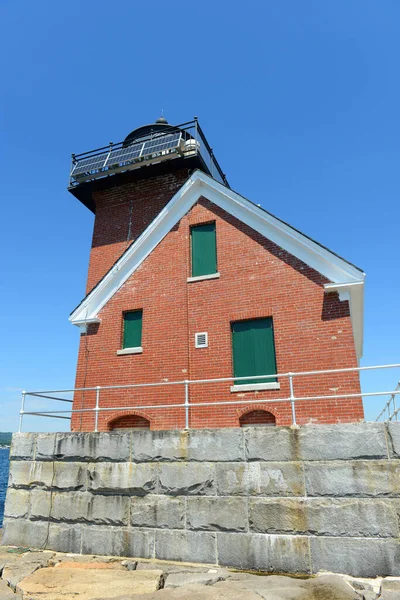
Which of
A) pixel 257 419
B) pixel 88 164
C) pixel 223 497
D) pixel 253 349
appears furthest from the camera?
pixel 88 164

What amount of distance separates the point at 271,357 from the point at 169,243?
4.79 meters

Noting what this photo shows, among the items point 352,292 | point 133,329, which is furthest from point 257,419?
point 133,329

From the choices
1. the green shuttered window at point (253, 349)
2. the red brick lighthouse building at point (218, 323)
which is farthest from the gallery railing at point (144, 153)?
the green shuttered window at point (253, 349)

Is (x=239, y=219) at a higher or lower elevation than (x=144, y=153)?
lower

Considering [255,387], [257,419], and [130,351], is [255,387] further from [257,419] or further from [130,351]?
[130,351]

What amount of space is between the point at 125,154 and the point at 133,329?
27.0 ft

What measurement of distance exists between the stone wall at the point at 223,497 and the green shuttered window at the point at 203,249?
5.22 m

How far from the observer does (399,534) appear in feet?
22.9

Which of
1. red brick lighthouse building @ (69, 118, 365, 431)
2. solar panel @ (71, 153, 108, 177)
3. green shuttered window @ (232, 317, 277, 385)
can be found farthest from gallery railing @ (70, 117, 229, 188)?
green shuttered window @ (232, 317, 277, 385)

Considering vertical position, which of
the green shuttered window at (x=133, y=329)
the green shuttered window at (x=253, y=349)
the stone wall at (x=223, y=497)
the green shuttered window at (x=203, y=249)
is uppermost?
the green shuttered window at (x=203, y=249)

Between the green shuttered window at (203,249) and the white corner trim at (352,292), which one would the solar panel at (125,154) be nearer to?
the green shuttered window at (203,249)

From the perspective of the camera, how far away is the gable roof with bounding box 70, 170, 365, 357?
34.8ft

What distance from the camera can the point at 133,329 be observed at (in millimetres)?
12539

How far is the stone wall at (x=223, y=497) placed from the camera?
725 cm
